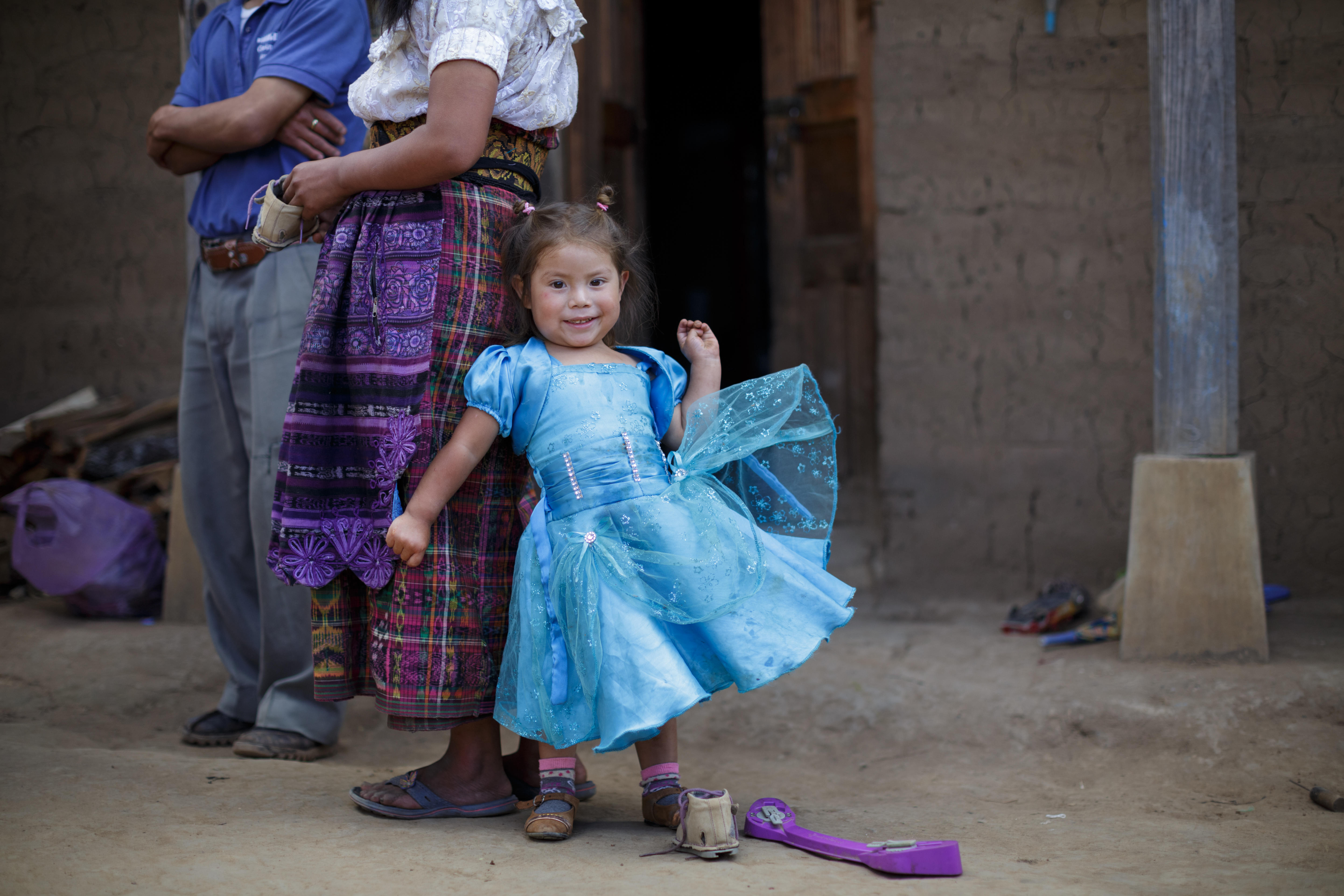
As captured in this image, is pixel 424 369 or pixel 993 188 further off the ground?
pixel 993 188

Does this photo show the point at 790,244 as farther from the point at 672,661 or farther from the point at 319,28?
the point at 672,661

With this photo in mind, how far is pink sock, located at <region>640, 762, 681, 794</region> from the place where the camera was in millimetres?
2191

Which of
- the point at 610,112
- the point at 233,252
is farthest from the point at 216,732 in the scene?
the point at 610,112

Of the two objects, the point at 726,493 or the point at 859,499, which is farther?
the point at 859,499

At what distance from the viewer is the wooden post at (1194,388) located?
313 centimetres

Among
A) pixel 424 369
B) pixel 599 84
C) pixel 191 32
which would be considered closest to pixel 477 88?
pixel 424 369

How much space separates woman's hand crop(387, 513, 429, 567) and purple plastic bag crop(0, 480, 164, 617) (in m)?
2.32

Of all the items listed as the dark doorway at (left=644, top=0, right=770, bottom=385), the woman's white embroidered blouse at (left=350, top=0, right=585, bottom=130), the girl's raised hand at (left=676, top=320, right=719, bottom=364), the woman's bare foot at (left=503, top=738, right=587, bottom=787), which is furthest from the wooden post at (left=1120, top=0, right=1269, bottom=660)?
the dark doorway at (left=644, top=0, right=770, bottom=385)

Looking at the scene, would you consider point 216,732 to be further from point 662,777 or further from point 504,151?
point 504,151

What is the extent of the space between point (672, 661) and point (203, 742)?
1543mm

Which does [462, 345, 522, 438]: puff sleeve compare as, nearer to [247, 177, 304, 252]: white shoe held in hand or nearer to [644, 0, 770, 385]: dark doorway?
[247, 177, 304, 252]: white shoe held in hand

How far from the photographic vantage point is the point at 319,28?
263cm

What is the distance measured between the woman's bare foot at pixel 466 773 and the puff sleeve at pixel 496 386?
0.61m

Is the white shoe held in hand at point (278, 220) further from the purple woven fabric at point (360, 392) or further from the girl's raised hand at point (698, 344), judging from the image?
the girl's raised hand at point (698, 344)
